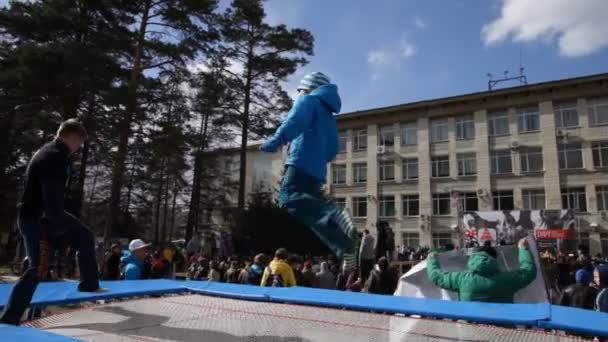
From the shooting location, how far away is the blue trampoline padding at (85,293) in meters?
3.60

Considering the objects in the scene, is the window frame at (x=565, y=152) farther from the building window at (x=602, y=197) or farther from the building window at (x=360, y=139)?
the building window at (x=360, y=139)

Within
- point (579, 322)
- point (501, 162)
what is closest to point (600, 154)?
point (501, 162)

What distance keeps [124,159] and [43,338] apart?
16.9 meters

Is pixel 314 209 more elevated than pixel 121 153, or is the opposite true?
pixel 121 153

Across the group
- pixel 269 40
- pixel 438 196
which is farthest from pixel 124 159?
pixel 438 196

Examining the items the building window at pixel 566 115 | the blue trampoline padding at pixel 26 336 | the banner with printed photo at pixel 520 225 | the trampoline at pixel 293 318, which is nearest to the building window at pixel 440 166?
the building window at pixel 566 115

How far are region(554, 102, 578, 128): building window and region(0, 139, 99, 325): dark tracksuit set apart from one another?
31.8m

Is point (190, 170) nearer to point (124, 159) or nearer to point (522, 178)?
point (124, 159)

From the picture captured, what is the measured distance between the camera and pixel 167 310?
4.15 m

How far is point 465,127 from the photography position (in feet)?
108

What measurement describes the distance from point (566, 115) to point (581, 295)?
27851mm

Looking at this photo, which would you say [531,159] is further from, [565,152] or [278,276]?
[278,276]

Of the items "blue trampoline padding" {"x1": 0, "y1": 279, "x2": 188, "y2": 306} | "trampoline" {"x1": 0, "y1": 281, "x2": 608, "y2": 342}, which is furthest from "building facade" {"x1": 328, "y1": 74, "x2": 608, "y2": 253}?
"blue trampoline padding" {"x1": 0, "y1": 279, "x2": 188, "y2": 306}

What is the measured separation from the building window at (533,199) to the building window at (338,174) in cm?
1359
